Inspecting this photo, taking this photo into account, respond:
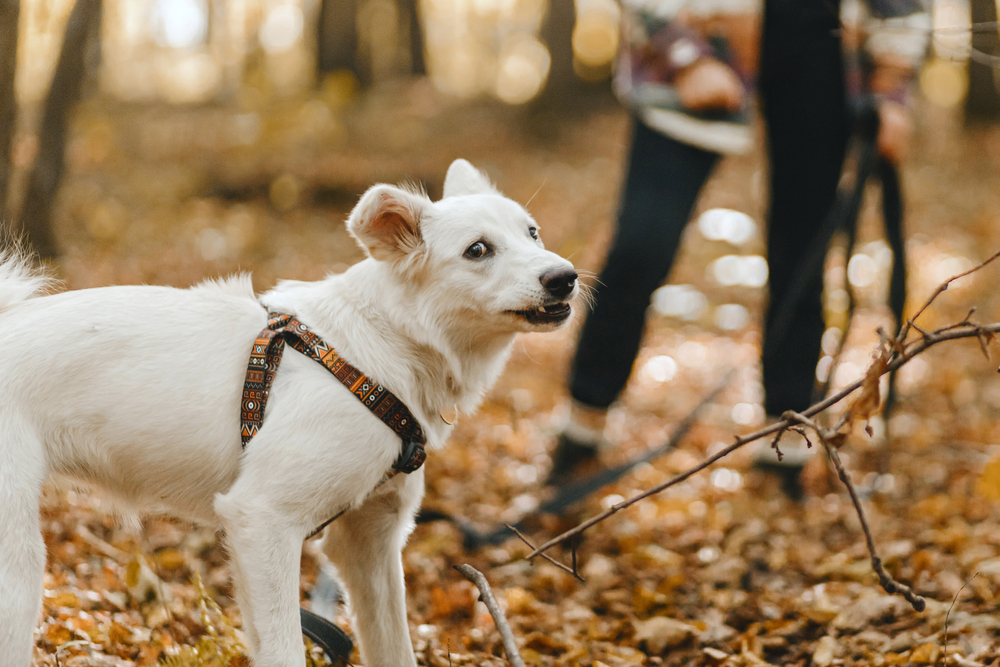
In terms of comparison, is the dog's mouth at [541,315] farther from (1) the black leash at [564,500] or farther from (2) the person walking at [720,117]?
(2) the person walking at [720,117]

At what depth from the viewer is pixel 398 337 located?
7.99ft

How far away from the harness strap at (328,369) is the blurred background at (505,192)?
841 millimetres

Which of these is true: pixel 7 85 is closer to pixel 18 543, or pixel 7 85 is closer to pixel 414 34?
pixel 18 543

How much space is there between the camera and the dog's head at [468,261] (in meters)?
2.36

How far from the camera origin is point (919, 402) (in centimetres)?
577

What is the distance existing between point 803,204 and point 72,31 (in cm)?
547

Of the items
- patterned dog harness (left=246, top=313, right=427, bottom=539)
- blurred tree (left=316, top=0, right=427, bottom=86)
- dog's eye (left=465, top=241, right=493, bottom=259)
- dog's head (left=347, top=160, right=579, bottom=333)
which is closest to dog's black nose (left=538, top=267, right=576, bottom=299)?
dog's head (left=347, top=160, right=579, bottom=333)

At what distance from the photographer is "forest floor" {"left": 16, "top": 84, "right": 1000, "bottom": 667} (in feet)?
9.34

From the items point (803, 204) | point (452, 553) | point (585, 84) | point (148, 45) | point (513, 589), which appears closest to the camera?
point (513, 589)

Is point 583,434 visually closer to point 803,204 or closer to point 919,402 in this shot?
point 803,204

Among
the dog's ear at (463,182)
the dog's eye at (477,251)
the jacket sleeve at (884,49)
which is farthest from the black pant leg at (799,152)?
the dog's eye at (477,251)

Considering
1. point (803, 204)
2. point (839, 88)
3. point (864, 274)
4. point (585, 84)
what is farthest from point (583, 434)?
point (585, 84)

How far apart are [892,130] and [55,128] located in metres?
5.92

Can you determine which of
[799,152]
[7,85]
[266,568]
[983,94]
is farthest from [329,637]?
[983,94]
